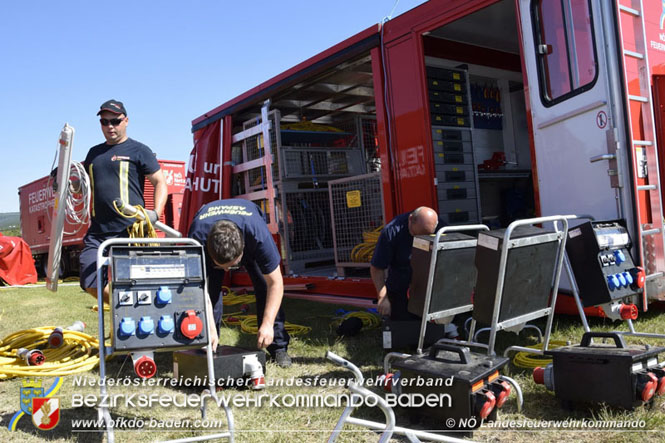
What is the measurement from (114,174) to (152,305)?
1.68 meters

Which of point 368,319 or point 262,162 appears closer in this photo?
point 368,319

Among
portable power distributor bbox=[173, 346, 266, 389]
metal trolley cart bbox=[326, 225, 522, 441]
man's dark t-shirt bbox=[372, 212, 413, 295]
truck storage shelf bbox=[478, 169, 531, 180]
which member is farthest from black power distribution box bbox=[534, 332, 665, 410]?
truck storage shelf bbox=[478, 169, 531, 180]

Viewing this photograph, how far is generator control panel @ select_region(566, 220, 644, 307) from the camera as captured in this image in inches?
126

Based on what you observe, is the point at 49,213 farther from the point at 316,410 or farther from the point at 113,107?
the point at 316,410

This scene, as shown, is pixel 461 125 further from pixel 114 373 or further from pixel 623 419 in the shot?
pixel 114 373

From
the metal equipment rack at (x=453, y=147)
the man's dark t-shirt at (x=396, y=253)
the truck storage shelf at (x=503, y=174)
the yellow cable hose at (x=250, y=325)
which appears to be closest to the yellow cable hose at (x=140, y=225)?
the man's dark t-shirt at (x=396, y=253)

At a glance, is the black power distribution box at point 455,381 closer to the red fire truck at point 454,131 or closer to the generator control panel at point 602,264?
the generator control panel at point 602,264

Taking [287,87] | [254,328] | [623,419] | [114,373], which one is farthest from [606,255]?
[287,87]

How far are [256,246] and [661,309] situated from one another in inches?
132

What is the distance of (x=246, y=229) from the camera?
133 inches

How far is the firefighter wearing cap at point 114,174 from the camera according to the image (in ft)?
12.2

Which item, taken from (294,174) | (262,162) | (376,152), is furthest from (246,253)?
(376,152)

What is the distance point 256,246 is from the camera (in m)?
3.38

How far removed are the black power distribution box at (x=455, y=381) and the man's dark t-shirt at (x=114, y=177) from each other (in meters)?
2.29
